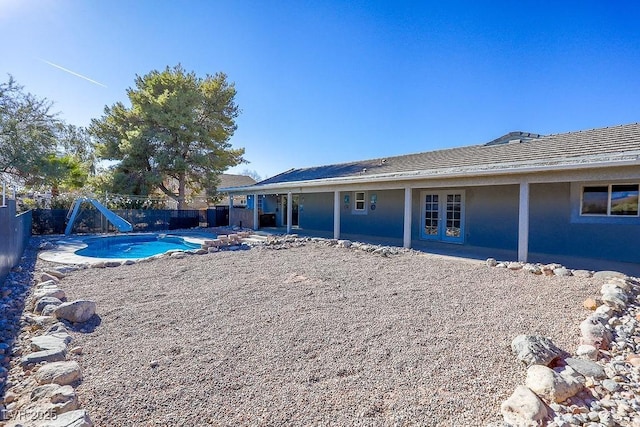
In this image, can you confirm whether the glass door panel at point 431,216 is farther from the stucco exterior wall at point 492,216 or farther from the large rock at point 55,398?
the large rock at point 55,398

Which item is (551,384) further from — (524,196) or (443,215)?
(443,215)

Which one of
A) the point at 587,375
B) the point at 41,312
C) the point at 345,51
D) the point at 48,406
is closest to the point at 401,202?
the point at 345,51

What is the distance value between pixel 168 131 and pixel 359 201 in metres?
14.0

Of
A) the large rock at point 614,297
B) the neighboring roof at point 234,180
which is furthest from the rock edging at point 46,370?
the neighboring roof at point 234,180

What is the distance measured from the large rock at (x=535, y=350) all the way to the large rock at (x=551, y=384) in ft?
0.78

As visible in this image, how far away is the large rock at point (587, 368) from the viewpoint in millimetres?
3145

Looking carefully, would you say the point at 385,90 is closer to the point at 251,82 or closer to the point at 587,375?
the point at 251,82

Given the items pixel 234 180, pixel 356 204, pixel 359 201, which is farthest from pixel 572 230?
pixel 234 180

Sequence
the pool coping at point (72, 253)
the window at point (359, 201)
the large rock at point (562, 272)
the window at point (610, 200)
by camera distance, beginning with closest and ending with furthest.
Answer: the large rock at point (562, 272)
the window at point (610, 200)
the pool coping at point (72, 253)
the window at point (359, 201)

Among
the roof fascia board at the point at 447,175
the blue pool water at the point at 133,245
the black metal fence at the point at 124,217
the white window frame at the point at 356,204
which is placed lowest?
the blue pool water at the point at 133,245

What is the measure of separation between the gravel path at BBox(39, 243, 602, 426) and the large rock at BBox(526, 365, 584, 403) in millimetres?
170

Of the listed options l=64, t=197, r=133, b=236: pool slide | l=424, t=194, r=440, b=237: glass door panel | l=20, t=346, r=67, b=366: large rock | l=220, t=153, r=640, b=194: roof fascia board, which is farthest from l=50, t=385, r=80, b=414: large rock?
l=64, t=197, r=133, b=236: pool slide

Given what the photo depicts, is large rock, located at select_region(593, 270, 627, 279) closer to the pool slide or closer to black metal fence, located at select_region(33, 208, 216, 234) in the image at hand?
the pool slide

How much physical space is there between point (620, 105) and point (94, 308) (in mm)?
18021
